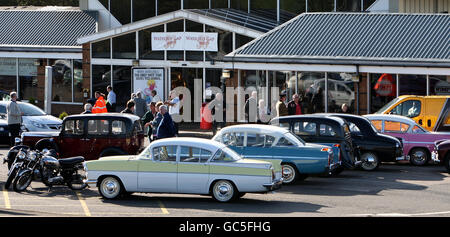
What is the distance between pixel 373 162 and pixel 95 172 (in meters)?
8.94

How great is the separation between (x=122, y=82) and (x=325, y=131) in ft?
52.9

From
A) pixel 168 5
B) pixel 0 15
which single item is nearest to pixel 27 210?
pixel 168 5

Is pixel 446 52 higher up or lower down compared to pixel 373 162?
higher up

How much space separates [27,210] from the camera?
57.6 ft

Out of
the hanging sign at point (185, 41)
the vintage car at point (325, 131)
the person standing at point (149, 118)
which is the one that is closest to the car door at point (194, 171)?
the vintage car at point (325, 131)

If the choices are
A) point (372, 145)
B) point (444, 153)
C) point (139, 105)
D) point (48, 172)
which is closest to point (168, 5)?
point (139, 105)

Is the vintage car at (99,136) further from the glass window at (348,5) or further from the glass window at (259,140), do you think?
the glass window at (348,5)

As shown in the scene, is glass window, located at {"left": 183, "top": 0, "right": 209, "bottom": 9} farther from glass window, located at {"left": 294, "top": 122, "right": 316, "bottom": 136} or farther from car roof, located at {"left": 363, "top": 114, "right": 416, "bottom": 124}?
glass window, located at {"left": 294, "top": 122, "right": 316, "bottom": 136}

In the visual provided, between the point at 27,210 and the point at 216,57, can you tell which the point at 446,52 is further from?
the point at 27,210

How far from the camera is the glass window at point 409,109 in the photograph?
28.0 metres

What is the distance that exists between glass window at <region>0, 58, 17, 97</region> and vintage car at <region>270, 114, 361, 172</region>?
70.2 feet

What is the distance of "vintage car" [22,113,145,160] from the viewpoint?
22.6 m

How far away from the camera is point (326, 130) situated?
902 inches

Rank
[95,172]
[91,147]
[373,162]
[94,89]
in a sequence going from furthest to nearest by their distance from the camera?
[94,89], [373,162], [91,147], [95,172]
